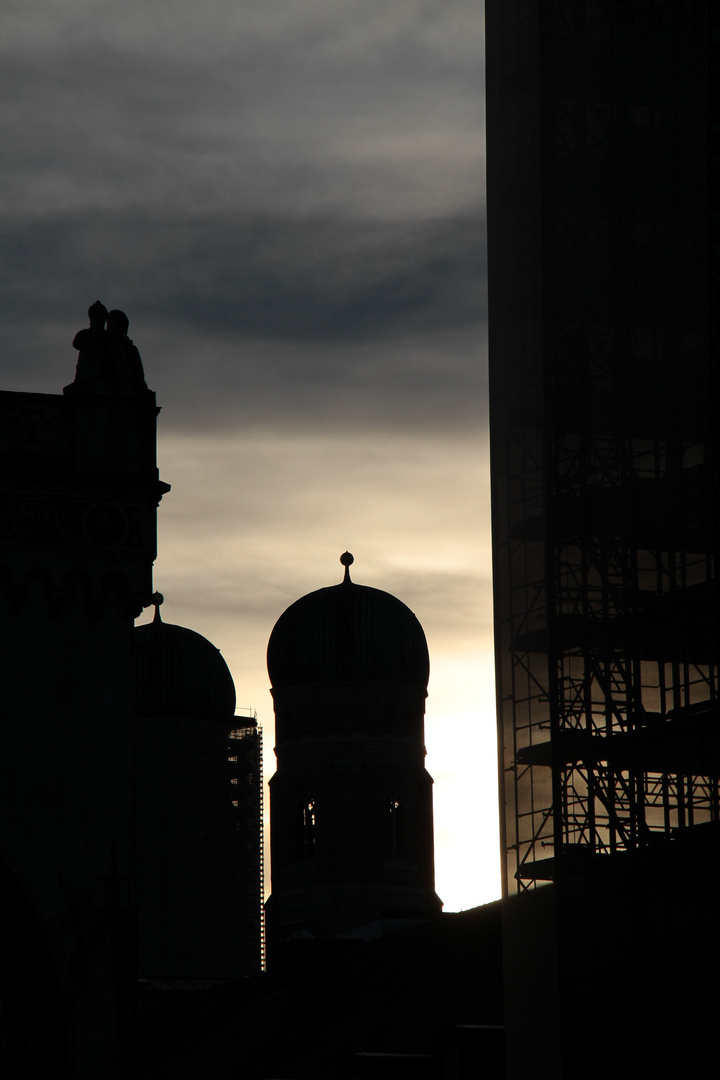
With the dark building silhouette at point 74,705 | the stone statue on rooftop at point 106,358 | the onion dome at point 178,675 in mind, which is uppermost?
the onion dome at point 178,675

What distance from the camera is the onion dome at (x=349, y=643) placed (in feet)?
366

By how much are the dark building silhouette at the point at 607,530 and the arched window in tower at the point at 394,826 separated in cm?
7628

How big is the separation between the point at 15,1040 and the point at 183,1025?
61.0ft

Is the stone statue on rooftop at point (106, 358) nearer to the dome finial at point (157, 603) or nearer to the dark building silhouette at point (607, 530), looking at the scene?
the dark building silhouette at point (607, 530)

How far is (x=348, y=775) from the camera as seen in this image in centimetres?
10938

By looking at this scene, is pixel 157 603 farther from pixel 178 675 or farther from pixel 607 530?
pixel 607 530

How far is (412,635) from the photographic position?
11331cm

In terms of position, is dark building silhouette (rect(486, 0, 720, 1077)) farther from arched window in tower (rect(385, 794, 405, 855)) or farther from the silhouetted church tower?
arched window in tower (rect(385, 794, 405, 855))

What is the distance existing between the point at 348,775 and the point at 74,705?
81.6 meters

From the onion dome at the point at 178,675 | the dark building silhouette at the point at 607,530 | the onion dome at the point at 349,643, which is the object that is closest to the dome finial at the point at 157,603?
the onion dome at the point at 178,675

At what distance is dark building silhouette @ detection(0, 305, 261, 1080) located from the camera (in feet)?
90.1

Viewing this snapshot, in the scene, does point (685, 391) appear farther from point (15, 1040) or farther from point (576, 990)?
point (15, 1040)

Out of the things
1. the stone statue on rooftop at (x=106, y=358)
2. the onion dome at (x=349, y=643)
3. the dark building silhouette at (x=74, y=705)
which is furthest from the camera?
the onion dome at (x=349, y=643)

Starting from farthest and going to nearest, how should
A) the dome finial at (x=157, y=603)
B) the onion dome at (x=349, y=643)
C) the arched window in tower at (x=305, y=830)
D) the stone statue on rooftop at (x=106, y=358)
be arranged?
the onion dome at (x=349, y=643)
the arched window in tower at (x=305, y=830)
the dome finial at (x=157, y=603)
the stone statue on rooftop at (x=106, y=358)
